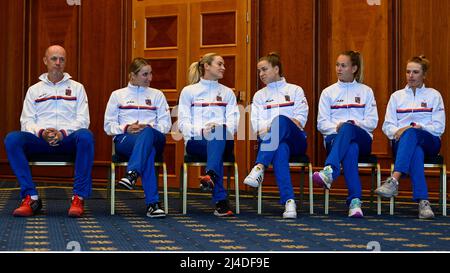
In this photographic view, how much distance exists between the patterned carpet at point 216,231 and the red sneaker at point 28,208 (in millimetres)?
68

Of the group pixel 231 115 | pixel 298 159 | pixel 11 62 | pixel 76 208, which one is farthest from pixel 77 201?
pixel 11 62

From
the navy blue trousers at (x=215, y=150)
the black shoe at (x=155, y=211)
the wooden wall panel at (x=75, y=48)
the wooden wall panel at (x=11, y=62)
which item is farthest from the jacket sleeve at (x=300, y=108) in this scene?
the wooden wall panel at (x=11, y=62)

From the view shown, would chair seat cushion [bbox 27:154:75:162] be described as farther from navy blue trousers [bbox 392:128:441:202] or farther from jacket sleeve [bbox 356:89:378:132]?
navy blue trousers [bbox 392:128:441:202]

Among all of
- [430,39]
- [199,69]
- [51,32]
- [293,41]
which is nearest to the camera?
[199,69]

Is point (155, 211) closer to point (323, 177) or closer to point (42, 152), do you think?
point (42, 152)

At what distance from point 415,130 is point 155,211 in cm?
169

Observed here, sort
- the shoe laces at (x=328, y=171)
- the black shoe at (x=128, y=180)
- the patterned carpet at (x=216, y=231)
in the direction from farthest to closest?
A: the shoe laces at (x=328, y=171) < the black shoe at (x=128, y=180) < the patterned carpet at (x=216, y=231)

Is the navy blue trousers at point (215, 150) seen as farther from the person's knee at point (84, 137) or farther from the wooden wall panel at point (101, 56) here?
the wooden wall panel at point (101, 56)

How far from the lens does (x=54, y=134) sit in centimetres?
460

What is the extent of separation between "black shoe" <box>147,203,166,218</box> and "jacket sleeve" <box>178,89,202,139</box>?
548 millimetres

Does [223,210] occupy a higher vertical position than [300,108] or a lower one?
lower

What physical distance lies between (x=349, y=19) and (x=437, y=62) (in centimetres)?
87

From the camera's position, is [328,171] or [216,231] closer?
[216,231]

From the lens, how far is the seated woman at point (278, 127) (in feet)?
15.0
